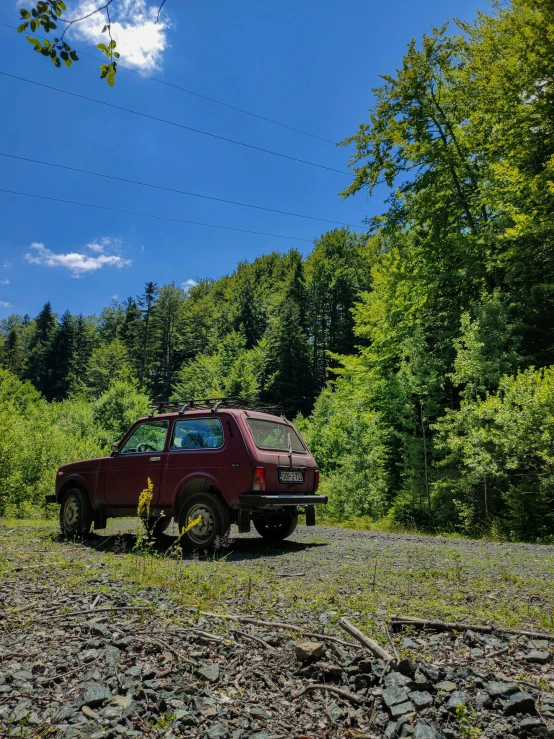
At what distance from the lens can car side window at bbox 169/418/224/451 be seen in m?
7.34

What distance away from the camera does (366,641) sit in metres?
3.06

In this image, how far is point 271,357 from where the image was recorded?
206 ft

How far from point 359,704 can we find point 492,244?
18.7 m

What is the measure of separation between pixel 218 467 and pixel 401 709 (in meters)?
4.90

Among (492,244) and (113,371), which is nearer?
(492,244)

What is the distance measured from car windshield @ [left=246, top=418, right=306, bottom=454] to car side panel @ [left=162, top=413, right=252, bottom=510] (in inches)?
14.0

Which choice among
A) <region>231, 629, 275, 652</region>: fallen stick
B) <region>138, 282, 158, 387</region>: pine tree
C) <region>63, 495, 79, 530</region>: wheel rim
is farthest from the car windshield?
<region>138, 282, 158, 387</region>: pine tree

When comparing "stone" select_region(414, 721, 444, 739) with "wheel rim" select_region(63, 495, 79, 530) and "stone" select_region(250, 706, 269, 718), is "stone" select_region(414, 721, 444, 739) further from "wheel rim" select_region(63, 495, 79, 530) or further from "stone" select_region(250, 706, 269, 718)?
"wheel rim" select_region(63, 495, 79, 530)

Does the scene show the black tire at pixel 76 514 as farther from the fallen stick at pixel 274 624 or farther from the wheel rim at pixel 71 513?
the fallen stick at pixel 274 624

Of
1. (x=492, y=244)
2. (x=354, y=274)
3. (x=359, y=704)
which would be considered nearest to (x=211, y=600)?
(x=359, y=704)

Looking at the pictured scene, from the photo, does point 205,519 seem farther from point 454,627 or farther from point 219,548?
point 454,627

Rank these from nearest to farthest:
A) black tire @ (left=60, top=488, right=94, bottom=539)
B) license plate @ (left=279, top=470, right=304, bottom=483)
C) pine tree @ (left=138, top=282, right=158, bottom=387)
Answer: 1. license plate @ (left=279, top=470, right=304, bottom=483)
2. black tire @ (left=60, top=488, right=94, bottom=539)
3. pine tree @ (left=138, top=282, right=158, bottom=387)

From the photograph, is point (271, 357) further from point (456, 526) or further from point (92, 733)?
point (92, 733)

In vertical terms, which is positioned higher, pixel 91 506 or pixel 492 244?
pixel 492 244
